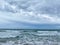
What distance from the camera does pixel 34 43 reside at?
152cm

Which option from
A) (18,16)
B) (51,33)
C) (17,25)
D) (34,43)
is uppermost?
(18,16)

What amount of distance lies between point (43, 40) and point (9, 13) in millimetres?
521

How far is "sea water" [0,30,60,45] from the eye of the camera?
59.5 inches

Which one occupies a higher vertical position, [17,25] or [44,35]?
[17,25]

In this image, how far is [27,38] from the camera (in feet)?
4.99

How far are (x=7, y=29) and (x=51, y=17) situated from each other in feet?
1.79

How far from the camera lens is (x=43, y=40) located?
1.54 meters

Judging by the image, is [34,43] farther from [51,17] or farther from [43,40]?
[51,17]

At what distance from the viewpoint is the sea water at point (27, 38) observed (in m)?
1.51

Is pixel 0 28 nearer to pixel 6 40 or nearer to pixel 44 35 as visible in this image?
pixel 6 40

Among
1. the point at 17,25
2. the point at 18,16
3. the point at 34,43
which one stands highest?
the point at 18,16

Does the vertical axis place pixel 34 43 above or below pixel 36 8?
below

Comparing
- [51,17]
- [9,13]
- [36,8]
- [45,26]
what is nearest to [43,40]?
[45,26]

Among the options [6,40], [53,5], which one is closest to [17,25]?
[6,40]
